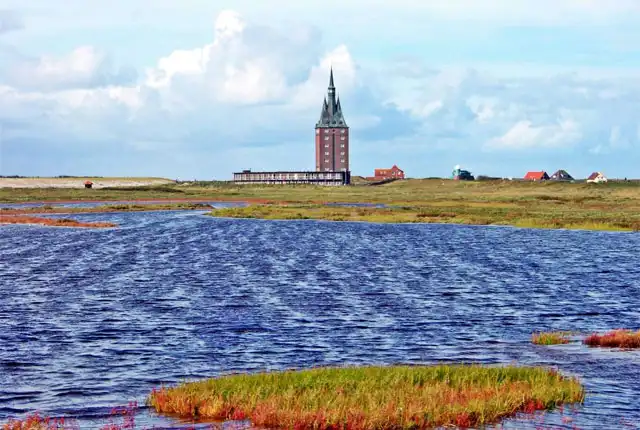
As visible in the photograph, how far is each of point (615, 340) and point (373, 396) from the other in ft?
42.3

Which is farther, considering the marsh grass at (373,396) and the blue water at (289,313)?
the blue water at (289,313)

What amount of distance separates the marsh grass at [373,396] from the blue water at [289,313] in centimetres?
80

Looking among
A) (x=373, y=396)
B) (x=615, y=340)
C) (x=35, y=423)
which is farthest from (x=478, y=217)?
(x=35, y=423)

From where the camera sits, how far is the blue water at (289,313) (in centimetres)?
2619

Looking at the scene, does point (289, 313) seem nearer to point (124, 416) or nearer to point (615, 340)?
point (615, 340)

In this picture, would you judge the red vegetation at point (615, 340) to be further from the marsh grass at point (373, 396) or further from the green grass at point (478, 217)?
the green grass at point (478, 217)

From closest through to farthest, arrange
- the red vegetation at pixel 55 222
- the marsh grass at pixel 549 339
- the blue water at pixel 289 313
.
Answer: the blue water at pixel 289 313, the marsh grass at pixel 549 339, the red vegetation at pixel 55 222

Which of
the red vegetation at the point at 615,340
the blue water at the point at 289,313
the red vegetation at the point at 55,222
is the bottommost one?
the blue water at the point at 289,313

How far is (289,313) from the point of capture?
39688 millimetres

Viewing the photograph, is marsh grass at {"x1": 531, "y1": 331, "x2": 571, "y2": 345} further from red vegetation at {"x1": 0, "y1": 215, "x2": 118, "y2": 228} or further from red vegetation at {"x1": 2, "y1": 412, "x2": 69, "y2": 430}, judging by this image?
red vegetation at {"x1": 0, "y1": 215, "x2": 118, "y2": 228}

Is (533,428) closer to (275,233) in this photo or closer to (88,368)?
(88,368)

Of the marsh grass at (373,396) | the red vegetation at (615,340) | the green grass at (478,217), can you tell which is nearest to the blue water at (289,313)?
the marsh grass at (373,396)

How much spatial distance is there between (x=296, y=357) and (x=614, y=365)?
9.89 metres

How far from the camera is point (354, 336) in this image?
3381cm
